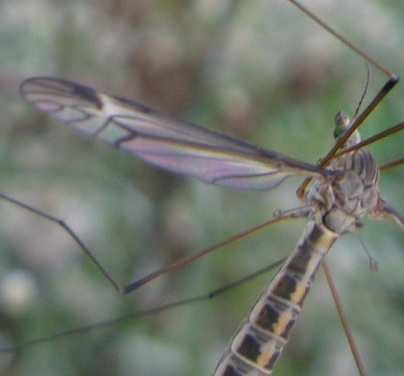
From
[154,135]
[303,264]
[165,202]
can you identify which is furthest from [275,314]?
[165,202]

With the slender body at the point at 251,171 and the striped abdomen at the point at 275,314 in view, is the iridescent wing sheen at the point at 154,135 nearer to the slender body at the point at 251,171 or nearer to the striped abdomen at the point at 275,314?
the slender body at the point at 251,171

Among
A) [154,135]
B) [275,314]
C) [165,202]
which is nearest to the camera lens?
[154,135]

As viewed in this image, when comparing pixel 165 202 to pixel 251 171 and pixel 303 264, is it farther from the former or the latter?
pixel 251 171

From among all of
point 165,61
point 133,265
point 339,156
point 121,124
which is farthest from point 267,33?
point 121,124

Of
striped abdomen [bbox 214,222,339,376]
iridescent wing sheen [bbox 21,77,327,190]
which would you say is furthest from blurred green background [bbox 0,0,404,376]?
iridescent wing sheen [bbox 21,77,327,190]

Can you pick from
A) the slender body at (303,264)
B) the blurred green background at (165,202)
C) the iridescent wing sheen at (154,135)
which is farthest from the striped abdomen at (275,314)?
the blurred green background at (165,202)

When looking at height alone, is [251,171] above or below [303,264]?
above

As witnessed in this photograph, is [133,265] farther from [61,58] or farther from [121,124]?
[121,124]
